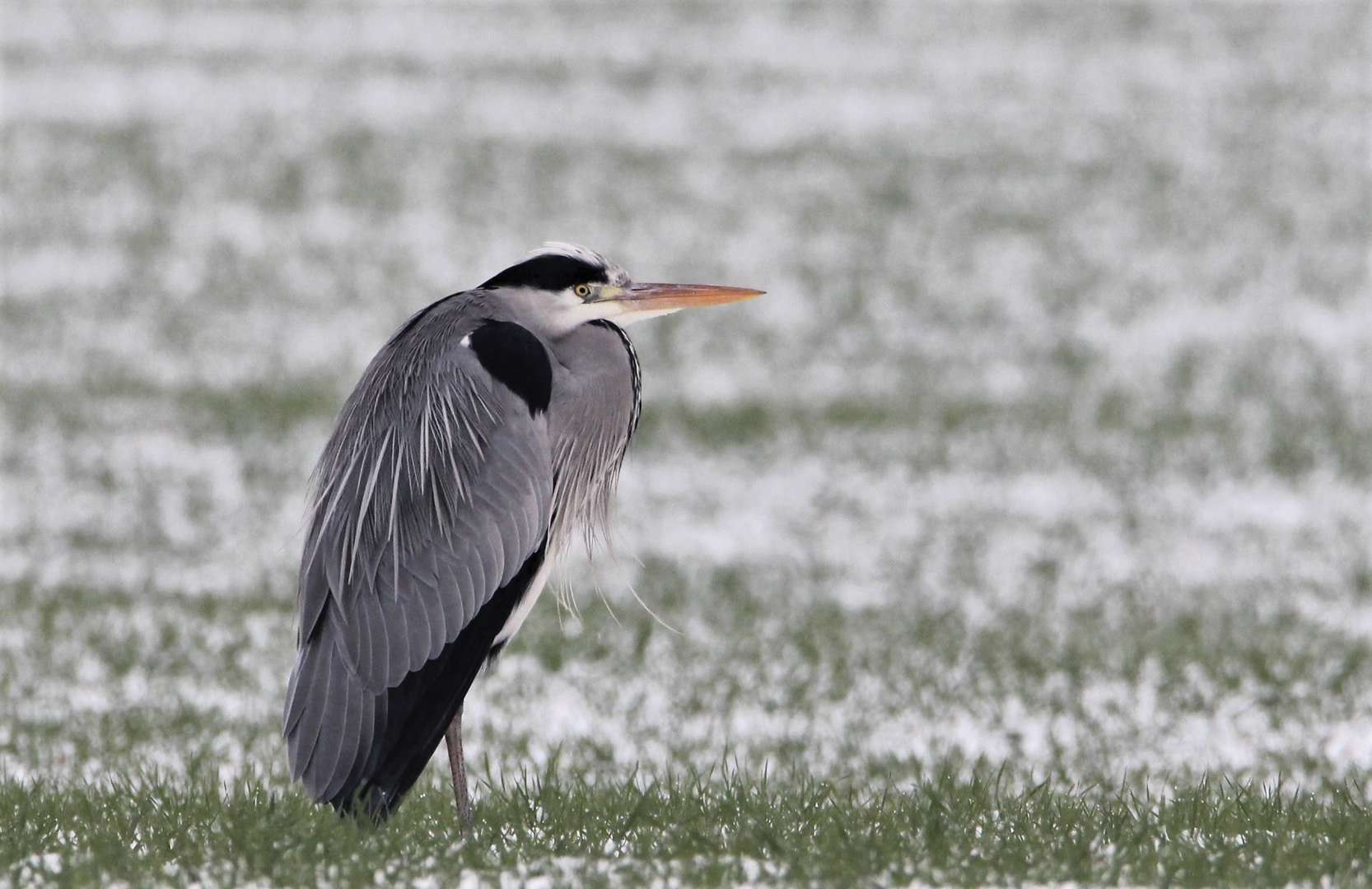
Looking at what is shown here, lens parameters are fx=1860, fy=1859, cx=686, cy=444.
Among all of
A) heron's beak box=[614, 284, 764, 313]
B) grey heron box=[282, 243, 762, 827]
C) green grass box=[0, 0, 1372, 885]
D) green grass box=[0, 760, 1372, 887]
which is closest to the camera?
green grass box=[0, 760, 1372, 887]

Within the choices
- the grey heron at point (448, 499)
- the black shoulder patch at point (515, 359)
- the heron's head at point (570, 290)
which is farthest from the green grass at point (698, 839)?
the heron's head at point (570, 290)

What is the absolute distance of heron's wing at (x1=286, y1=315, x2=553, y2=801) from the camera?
18.4 ft

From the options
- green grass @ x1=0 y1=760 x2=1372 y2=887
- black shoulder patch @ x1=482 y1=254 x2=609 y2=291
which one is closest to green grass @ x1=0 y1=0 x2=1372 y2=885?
green grass @ x1=0 y1=760 x2=1372 y2=887

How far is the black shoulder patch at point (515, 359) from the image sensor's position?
5.89 metres

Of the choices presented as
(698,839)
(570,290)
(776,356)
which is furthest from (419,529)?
(776,356)

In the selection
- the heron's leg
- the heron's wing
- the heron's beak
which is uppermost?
the heron's beak

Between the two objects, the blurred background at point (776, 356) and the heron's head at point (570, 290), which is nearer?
the heron's head at point (570, 290)

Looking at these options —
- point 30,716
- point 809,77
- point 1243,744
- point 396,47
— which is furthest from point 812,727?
point 396,47

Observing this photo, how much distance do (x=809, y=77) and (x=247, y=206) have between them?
22.7ft

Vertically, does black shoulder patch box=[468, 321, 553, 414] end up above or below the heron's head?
below

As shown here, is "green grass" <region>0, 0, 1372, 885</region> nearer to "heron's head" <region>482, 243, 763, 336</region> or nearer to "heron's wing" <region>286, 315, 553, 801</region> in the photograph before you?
"heron's wing" <region>286, 315, 553, 801</region>

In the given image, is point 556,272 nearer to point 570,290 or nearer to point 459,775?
point 570,290

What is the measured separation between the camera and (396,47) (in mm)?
22750

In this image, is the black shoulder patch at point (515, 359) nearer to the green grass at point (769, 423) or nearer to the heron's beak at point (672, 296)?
the heron's beak at point (672, 296)
